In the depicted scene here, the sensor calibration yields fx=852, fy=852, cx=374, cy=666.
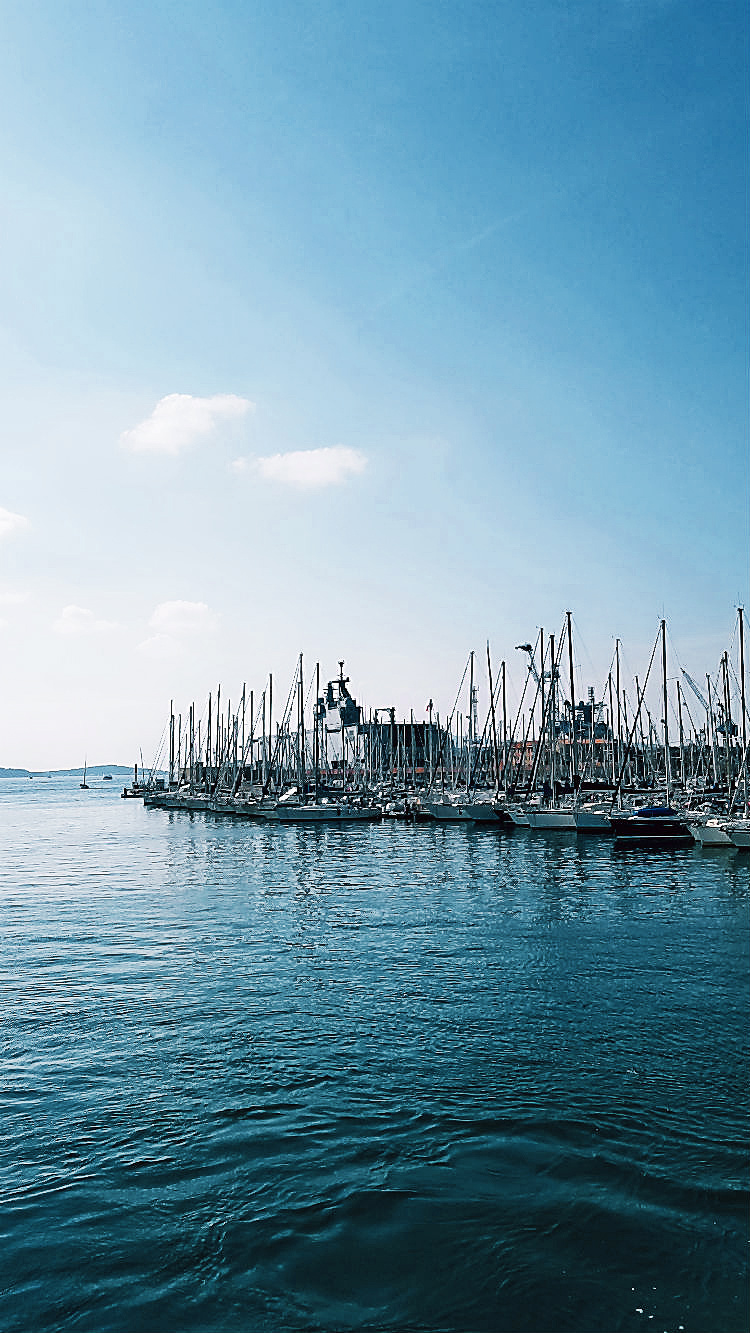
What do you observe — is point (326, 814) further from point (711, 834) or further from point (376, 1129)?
point (376, 1129)

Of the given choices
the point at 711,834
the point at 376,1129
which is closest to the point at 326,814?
the point at 711,834

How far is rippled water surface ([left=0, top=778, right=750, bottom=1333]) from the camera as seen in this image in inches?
448

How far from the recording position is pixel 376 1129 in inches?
625

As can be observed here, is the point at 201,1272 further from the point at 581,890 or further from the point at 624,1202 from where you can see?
the point at 581,890

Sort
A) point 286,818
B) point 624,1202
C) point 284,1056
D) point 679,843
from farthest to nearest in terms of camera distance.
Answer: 1. point 286,818
2. point 679,843
3. point 284,1056
4. point 624,1202

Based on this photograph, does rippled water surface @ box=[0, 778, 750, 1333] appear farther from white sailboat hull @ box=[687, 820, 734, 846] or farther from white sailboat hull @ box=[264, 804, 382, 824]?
white sailboat hull @ box=[264, 804, 382, 824]

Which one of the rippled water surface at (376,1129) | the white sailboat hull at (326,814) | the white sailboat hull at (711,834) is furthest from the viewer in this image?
the white sailboat hull at (326,814)

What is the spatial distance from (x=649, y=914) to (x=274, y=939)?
686 inches

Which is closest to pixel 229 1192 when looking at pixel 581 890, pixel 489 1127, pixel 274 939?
pixel 489 1127

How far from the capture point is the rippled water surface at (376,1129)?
1137cm

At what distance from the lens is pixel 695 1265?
38.7ft

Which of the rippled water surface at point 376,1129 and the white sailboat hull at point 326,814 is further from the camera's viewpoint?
the white sailboat hull at point 326,814

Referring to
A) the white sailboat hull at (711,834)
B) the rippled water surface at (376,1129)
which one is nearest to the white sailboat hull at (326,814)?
the white sailboat hull at (711,834)

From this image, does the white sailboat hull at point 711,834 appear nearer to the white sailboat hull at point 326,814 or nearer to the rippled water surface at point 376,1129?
the rippled water surface at point 376,1129
